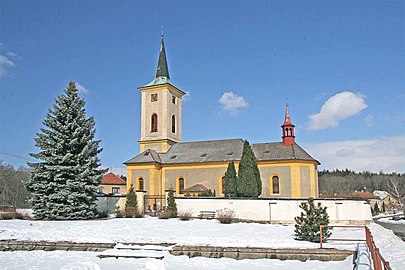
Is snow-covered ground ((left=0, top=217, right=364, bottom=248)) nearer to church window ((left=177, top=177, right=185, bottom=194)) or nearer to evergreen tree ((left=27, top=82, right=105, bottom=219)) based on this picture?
evergreen tree ((left=27, top=82, right=105, bottom=219))

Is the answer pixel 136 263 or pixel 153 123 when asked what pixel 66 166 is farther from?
pixel 153 123

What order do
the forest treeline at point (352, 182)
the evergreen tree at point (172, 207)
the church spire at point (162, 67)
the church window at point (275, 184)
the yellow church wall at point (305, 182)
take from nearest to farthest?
the evergreen tree at point (172, 207), the yellow church wall at point (305, 182), the church window at point (275, 184), the church spire at point (162, 67), the forest treeline at point (352, 182)

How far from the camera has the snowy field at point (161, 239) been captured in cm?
1200

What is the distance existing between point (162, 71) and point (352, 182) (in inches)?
3582

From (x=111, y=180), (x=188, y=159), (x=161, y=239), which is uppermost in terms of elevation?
(x=188, y=159)

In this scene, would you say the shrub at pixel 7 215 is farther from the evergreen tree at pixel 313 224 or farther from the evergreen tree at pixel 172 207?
the evergreen tree at pixel 313 224

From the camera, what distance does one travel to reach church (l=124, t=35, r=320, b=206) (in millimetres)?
34969

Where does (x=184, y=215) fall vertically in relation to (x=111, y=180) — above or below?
below

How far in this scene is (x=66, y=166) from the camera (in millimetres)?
24484

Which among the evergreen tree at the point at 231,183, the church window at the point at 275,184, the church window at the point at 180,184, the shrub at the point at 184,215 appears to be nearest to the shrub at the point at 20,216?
the shrub at the point at 184,215

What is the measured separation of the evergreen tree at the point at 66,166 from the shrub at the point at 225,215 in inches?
336

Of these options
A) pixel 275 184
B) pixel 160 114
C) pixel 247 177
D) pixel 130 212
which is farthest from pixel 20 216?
pixel 275 184

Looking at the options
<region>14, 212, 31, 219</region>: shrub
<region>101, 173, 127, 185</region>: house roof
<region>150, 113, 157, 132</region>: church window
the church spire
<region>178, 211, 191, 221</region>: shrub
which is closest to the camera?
<region>14, 212, 31, 219</region>: shrub

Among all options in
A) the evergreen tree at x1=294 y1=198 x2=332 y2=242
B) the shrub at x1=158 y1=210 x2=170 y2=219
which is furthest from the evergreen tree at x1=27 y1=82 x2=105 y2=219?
the evergreen tree at x1=294 y1=198 x2=332 y2=242
